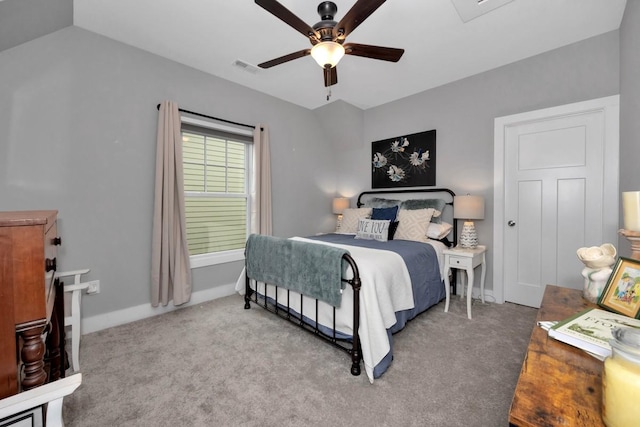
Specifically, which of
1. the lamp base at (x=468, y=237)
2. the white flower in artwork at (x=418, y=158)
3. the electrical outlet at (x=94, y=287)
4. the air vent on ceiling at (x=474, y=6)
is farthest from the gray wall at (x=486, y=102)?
the electrical outlet at (x=94, y=287)

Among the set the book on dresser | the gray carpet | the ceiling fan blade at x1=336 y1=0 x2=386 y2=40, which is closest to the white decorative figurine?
the book on dresser

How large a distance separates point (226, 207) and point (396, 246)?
2.13 metres

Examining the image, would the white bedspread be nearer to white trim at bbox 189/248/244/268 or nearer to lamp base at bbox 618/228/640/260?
lamp base at bbox 618/228/640/260

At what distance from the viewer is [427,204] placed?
3424 mm

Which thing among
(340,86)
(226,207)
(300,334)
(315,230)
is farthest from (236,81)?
(300,334)

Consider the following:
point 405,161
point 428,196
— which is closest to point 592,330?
point 428,196

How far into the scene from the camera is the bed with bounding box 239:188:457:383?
5.89ft

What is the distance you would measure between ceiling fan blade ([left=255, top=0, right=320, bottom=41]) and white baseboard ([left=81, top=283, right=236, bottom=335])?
9.09 ft

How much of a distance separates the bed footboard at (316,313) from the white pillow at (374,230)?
47.4 inches

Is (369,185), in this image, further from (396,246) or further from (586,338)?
(586,338)

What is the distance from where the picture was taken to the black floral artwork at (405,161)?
359 cm

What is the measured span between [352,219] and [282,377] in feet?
7.75

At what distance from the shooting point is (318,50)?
1840mm

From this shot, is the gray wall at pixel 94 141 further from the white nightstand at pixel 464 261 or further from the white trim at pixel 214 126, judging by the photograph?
the white nightstand at pixel 464 261
